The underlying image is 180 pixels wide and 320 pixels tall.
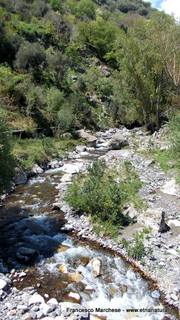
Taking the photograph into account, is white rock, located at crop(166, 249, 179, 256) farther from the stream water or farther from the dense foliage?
the dense foliage

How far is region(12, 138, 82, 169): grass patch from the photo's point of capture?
30384 millimetres

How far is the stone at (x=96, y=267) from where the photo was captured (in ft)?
49.4

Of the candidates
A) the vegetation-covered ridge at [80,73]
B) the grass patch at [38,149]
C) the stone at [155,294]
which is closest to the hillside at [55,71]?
the vegetation-covered ridge at [80,73]

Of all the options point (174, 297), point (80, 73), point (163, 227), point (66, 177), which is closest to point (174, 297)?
point (174, 297)

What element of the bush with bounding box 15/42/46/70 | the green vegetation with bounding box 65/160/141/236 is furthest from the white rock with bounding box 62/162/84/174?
the bush with bounding box 15/42/46/70

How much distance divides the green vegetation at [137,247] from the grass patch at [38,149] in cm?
1379

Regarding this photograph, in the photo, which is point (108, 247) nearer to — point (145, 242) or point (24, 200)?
point (145, 242)

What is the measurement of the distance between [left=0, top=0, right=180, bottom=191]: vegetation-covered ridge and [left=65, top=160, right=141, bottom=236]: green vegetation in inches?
210

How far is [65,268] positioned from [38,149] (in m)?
18.5

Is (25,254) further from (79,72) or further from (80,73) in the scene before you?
(79,72)

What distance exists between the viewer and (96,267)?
15398 millimetres

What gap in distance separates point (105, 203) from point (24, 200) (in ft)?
19.8

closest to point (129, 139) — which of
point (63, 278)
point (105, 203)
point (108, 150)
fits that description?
point (108, 150)

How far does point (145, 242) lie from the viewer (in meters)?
16.7
